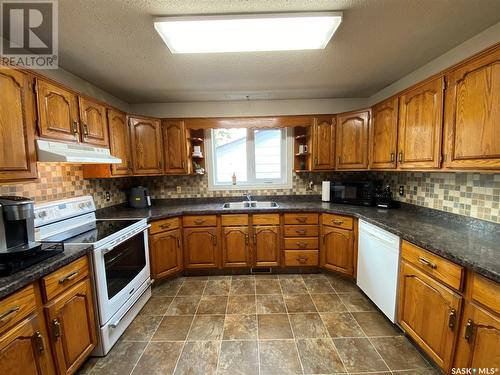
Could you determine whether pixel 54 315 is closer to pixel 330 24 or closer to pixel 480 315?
pixel 480 315

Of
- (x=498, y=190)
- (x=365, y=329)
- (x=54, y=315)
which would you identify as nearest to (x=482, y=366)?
(x=365, y=329)

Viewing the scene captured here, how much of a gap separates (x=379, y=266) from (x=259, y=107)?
2396 millimetres

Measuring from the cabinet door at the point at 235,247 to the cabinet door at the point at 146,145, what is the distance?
4.01 feet

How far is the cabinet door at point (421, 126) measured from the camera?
1.59 meters

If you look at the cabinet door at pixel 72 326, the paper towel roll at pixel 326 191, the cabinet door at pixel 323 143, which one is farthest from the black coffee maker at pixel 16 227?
the paper towel roll at pixel 326 191

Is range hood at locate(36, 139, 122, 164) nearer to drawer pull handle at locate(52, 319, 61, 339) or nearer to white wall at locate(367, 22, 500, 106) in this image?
drawer pull handle at locate(52, 319, 61, 339)

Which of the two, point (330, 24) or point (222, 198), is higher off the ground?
point (330, 24)

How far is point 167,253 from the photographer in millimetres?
2439

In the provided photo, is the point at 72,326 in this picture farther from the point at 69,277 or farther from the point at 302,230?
the point at 302,230

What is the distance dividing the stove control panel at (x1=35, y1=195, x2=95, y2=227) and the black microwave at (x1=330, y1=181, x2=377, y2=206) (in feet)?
9.43

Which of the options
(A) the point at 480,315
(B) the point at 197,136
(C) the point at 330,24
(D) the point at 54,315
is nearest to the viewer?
(A) the point at 480,315

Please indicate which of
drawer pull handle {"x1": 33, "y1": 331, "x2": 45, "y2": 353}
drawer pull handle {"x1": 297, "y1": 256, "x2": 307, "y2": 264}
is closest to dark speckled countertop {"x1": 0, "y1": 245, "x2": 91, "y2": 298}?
drawer pull handle {"x1": 33, "y1": 331, "x2": 45, "y2": 353}

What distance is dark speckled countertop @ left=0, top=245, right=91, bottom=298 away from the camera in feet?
3.07

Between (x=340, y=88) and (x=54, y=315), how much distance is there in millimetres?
3285
